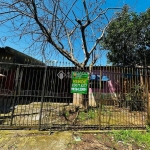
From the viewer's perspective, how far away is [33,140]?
184 inches

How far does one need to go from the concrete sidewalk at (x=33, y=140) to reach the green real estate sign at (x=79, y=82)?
159 cm

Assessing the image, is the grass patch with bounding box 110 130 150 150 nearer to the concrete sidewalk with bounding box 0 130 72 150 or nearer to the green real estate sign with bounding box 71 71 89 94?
the concrete sidewalk with bounding box 0 130 72 150

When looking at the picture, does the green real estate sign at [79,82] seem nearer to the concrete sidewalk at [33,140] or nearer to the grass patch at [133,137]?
the concrete sidewalk at [33,140]

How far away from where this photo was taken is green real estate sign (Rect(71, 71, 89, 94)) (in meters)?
6.00

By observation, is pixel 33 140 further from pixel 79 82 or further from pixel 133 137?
pixel 133 137

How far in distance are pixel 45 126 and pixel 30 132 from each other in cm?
54

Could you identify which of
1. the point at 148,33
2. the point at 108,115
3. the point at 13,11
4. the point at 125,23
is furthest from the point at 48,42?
the point at 148,33

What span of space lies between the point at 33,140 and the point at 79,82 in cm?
251

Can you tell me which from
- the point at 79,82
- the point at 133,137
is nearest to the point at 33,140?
the point at 79,82

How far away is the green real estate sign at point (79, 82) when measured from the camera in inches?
236

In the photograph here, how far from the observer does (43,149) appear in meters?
4.23

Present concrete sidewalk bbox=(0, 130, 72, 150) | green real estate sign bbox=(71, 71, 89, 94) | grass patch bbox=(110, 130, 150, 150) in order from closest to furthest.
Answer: concrete sidewalk bbox=(0, 130, 72, 150) → grass patch bbox=(110, 130, 150, 150) → green real estate sign bbox=(71, 71, 89, 94)

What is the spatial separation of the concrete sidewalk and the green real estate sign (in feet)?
5.21

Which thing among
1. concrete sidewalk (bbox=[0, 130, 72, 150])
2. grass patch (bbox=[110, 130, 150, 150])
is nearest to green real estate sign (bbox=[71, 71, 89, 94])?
concrete sidewalk (bbox=[0, 130, 72, 150])
